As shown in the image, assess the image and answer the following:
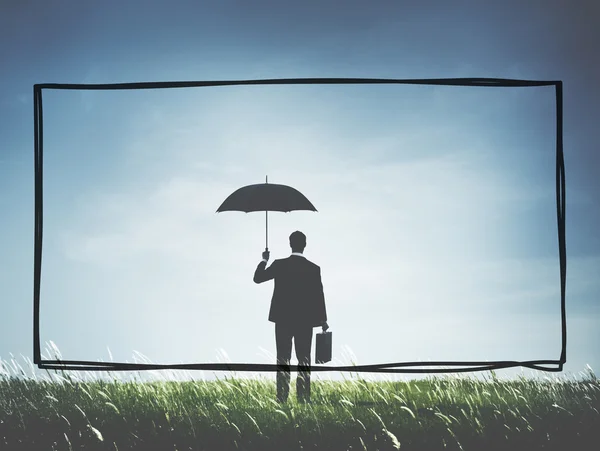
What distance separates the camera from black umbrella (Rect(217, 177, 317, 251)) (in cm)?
910

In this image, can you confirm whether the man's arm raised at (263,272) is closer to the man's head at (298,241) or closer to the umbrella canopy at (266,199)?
the man's head at (298,241)

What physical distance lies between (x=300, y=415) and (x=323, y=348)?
3.23 ft

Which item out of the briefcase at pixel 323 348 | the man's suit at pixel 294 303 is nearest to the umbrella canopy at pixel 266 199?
the man's suit at pixel 294 303

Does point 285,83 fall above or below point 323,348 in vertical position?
above

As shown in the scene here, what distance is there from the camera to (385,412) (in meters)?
8.38

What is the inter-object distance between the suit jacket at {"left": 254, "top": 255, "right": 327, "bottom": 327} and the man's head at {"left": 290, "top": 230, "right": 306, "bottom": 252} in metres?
0.09

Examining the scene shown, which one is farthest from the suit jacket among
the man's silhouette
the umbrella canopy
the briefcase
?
the umbrella canopy

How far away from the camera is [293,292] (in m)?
9.05

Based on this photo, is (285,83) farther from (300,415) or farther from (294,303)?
(300,415)

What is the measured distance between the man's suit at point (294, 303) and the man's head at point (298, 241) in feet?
0.23

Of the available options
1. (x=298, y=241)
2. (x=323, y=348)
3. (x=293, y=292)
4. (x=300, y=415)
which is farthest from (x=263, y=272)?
(x=300, y=415)

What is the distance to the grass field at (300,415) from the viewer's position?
7578mm

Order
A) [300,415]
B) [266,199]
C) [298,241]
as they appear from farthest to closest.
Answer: [266,199], [298,241], [300,415]

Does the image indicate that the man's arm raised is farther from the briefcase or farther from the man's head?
the briefcase
